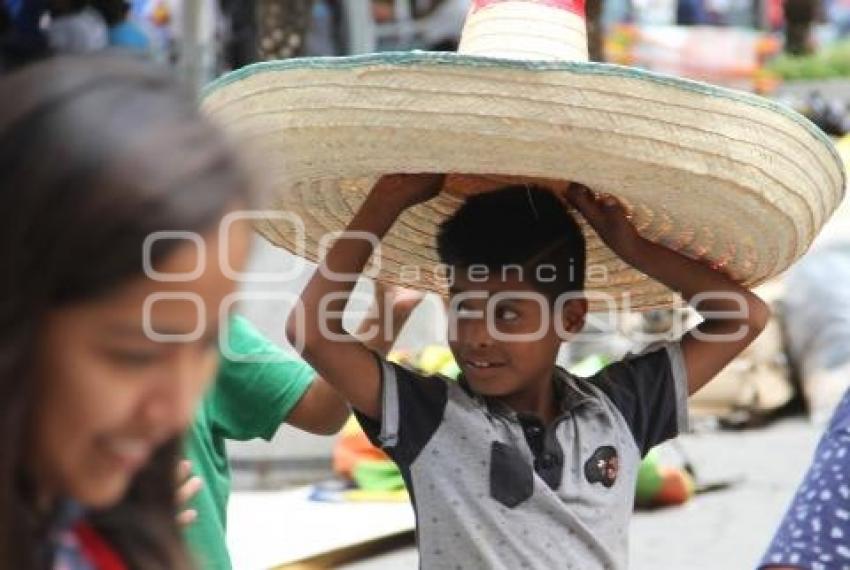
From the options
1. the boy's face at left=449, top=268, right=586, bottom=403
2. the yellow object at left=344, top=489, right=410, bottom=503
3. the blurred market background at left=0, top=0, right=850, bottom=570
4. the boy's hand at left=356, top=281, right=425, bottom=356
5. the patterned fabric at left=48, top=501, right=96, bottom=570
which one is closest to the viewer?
the patterned fabric at left=48, top=501, right=96, bottom=570

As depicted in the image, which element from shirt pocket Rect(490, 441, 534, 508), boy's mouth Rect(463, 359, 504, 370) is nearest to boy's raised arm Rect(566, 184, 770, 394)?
boy's mouth Rect(463, 359, 504, 370)

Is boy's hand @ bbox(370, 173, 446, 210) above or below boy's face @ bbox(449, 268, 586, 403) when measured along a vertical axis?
above

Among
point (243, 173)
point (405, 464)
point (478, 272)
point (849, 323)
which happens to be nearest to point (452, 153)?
point (478, 272)

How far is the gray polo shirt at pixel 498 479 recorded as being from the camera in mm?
2654

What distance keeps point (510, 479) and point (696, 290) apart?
0.46 m

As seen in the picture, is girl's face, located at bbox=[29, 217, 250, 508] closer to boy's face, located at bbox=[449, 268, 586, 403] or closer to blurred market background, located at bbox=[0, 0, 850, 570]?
boy's face, located at bbox=[449, 268, 586, 403]

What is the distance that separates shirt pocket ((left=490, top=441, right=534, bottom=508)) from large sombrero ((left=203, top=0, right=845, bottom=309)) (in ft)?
1.24

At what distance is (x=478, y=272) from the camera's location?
2.78 m

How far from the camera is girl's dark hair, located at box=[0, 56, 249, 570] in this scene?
4.12ft

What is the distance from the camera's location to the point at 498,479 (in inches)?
105

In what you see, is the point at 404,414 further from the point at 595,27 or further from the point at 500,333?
the point at 595,27

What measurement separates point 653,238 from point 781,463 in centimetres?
436

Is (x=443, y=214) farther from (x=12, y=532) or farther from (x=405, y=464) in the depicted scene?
(x=12, y=532)

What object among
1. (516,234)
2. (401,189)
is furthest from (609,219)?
(401,189)
